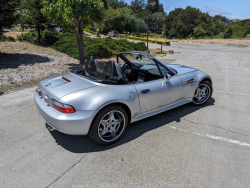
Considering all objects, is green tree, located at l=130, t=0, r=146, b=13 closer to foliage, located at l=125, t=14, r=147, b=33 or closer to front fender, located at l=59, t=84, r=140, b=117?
foliage, located at l=125, t=14, r=147, b=33

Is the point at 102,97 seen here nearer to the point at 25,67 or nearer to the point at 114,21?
the point at 25,67

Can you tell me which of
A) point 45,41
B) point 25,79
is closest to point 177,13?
point 45,41

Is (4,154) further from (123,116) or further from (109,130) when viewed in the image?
(123,116)

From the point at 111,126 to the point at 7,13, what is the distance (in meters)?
8.77

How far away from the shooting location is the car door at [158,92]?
351cm

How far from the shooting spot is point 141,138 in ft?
11.5

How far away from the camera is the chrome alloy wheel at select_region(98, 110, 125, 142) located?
3182 millimetres

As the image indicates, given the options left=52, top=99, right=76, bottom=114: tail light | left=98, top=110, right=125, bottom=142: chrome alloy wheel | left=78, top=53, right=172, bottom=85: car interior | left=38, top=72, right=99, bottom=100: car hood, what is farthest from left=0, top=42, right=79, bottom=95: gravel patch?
left=98, top=110, right=125, bottom=142: chrome alloy wheel

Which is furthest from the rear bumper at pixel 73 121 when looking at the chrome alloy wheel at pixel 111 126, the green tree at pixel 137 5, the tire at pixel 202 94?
the green tree at pixel 137 5

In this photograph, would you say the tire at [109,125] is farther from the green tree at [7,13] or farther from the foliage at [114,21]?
the foliage at [114,21]

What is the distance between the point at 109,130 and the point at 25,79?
5.50 m

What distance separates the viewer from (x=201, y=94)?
479 cm

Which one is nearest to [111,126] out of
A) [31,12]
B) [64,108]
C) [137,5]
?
[64,108]

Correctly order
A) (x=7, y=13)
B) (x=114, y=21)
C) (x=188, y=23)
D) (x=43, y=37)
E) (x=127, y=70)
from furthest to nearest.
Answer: (x=188, y=23)
(x=114, y=21)
(x=43, y=37)
(x=7, y=13)
(x=127, y=70)
